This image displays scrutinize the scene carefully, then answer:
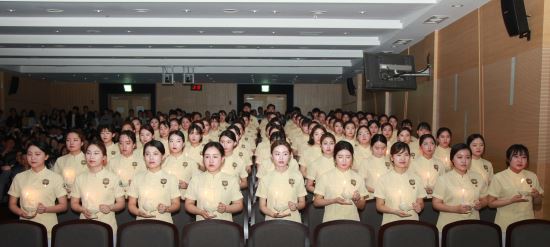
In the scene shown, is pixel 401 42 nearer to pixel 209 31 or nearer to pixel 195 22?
pixel 209 31

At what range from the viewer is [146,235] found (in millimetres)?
4375

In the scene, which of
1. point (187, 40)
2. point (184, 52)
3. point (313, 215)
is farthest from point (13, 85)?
point (313, 215)

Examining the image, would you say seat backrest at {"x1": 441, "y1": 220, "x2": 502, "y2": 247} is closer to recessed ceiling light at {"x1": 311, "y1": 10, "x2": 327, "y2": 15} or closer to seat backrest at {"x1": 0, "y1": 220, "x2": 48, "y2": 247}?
seat backrest at {"x1": 0, "y1": 220, "x2": 48, "y2": 247}

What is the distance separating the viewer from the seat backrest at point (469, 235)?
14.4 ft

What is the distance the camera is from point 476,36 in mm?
9328

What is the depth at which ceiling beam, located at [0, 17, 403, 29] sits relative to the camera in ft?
37.0

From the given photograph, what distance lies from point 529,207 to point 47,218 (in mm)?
5069

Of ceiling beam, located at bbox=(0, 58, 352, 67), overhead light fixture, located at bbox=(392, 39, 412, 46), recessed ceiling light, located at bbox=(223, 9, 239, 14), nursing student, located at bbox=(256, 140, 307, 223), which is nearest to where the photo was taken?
nursing student, located at bbox=(256, 140, 307, 223)

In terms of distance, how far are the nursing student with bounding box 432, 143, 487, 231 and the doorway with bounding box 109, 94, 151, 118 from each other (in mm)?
22022

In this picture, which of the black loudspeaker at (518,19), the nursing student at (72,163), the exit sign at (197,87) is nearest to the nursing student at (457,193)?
the black loudspeaker at (518,19)

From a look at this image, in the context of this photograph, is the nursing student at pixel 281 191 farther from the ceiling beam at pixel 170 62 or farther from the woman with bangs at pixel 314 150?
the ceiling beam at pixel 170 62

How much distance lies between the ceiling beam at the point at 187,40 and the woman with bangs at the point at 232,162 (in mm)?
5824

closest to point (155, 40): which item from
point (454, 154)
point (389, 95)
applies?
point (389, 95)

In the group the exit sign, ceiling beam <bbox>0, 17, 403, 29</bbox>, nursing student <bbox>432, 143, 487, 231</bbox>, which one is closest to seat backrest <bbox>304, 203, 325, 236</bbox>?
nursing student <bbox>432, 143, 487, 231</bbox>
